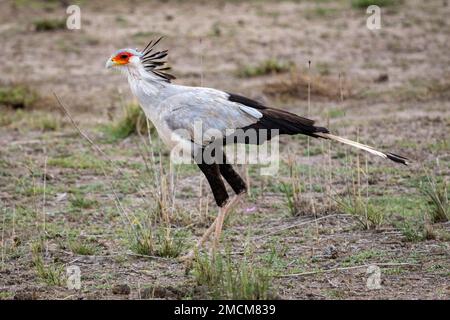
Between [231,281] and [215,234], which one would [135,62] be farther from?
[231,281]

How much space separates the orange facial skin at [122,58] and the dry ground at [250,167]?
3.29 feet

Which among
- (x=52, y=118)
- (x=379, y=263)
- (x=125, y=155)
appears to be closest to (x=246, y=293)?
(x=379, y=263)

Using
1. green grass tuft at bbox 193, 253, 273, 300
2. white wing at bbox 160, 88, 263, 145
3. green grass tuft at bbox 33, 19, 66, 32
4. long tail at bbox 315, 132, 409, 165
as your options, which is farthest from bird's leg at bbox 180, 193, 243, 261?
green grass tuft at bbox 33, 19, 66, 32

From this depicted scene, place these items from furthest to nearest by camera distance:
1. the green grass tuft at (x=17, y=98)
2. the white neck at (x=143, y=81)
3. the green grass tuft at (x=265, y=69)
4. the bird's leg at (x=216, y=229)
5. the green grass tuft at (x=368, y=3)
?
1. the green grass tuft at (x=368, y=3)
2. the green grass tuft at (x=265, y=69)
3. the green grass tuft at (x=17, y=98)
4. the white neck at (x=143, y=81)
5. the bird's leg at (x=216, y=229)

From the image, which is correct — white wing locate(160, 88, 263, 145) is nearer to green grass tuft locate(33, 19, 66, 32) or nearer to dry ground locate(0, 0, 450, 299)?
dry ground locate(0, 0, 450, 299)

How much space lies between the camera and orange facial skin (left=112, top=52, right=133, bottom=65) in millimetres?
6156

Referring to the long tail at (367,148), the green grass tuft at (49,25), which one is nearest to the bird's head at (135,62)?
the long tail at (367,148)

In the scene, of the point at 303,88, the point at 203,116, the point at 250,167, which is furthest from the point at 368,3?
the point at 203,116

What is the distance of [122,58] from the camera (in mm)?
6164

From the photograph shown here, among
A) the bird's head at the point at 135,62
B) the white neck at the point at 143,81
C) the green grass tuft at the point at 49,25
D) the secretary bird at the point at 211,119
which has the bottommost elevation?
the secretary bird at the point at 211,119

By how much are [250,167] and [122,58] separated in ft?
9.24

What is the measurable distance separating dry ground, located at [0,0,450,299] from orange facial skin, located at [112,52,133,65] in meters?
1.00

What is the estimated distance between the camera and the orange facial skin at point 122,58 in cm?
616

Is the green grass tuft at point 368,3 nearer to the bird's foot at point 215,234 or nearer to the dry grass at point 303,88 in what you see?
the dry grass at point 303,88
